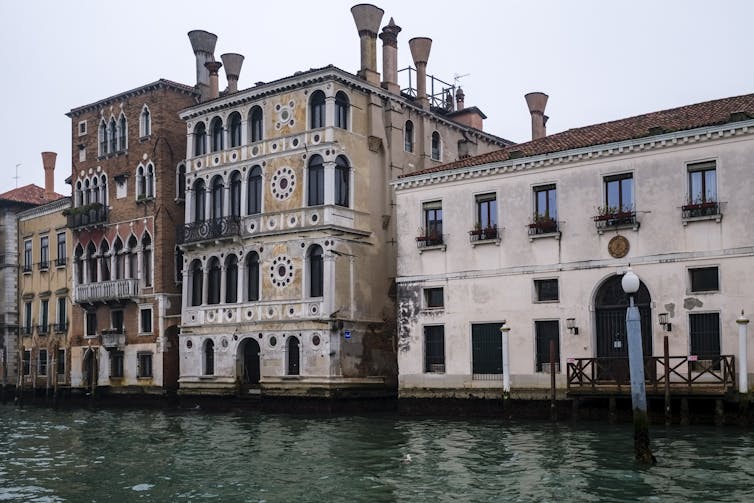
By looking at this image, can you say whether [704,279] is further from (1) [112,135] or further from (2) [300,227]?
(1) [112,135]

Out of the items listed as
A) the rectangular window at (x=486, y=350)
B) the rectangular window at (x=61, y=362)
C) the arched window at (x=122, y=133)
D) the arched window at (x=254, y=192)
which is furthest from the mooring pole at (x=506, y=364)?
the rectangular window at (x=61, y=362)

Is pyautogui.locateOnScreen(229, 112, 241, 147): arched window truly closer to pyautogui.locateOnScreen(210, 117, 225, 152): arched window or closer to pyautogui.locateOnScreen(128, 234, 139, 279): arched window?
pyautogui.locateOnScreen(210, 117, 225, 152): arched window

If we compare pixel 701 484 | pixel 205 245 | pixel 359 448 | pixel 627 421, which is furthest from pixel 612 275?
pixel 205 245

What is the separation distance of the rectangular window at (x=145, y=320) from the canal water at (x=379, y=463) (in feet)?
36.4

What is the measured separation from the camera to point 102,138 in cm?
4019

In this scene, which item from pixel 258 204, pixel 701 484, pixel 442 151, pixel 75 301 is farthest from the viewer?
pixel 75 301

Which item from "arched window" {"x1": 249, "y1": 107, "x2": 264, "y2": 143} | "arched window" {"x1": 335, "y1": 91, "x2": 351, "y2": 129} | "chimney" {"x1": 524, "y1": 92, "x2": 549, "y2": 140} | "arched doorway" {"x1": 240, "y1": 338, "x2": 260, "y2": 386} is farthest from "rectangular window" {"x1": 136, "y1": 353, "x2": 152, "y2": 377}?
"chimney" {"x1": 524, "y1": 92, "x2": 549, "y2": 140}

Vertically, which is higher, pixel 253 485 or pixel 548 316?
pixel 548 316

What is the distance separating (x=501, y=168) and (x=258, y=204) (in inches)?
401

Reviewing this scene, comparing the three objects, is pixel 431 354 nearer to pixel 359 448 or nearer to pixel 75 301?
pixel 359 448

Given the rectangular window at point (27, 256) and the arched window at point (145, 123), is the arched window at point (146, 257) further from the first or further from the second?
the rectangular window at point (27, 256)

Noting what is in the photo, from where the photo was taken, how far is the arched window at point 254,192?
33.5 metres

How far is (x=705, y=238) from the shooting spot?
23.1m

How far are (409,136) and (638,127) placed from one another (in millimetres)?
10790
